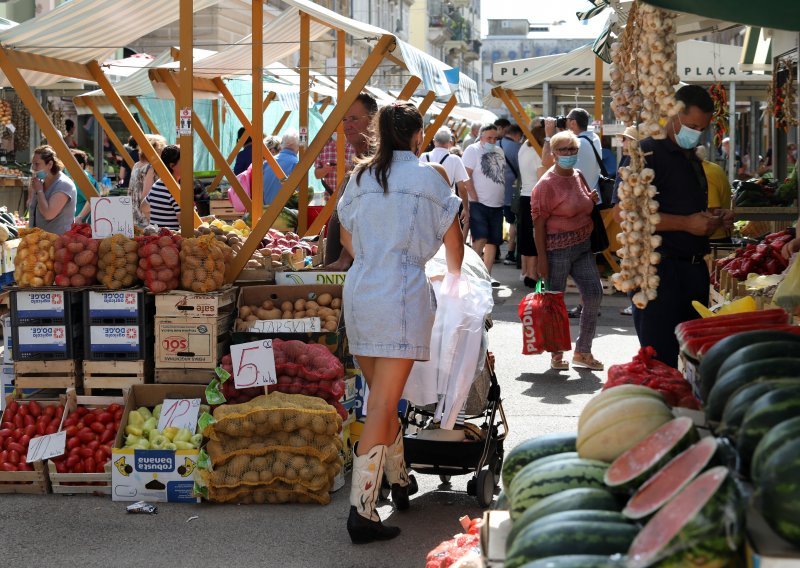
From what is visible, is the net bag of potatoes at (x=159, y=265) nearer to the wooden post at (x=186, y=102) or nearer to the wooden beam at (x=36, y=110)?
the wooden post at (x=186, y=102)

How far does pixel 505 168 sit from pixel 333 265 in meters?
9.44

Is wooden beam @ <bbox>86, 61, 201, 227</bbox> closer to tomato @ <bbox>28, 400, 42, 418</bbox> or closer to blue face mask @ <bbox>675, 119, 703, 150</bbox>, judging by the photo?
tomato @ <bbox>28, 400, 42, 418</bbox>

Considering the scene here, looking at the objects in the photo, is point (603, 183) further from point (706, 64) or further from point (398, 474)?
point (398, 474)

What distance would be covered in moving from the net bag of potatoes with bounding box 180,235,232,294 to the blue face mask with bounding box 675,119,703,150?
9.72ft

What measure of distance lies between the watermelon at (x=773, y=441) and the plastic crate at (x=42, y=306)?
5.21m

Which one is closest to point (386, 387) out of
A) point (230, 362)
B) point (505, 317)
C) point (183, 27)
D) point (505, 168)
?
point (230, 362)

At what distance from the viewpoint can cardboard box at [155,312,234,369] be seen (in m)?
6.66

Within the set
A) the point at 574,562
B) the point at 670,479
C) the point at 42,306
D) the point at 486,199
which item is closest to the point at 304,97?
the point at 42,306

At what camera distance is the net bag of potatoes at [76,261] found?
6770 millimetres

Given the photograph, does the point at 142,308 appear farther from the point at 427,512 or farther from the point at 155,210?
the point at 155,210

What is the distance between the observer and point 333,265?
7.44 metres

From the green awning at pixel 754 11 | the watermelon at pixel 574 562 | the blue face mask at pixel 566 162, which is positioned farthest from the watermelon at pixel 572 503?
the blue face mask at pixel 566 162

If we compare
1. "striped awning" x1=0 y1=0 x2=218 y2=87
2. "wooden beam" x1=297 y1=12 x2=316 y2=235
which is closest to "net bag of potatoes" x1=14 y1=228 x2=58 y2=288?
"striped awning" x1=0 y1=0 x2=218 y2=87

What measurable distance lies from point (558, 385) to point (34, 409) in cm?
439
